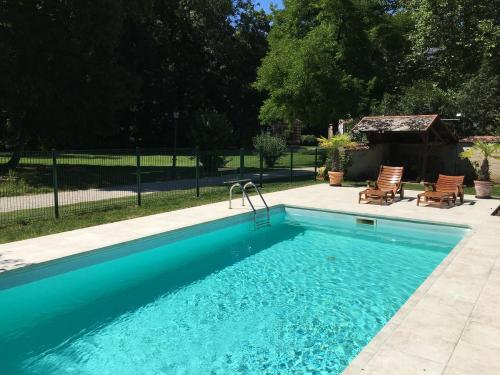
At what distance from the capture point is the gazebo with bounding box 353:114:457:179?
17172 mm

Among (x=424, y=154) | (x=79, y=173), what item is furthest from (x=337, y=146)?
(x=79, y=173)

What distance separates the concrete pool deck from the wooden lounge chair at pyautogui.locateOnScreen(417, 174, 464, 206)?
0.45 metres

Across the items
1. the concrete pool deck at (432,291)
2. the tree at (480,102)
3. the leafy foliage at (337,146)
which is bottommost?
the concrete pool deck at (432,291)

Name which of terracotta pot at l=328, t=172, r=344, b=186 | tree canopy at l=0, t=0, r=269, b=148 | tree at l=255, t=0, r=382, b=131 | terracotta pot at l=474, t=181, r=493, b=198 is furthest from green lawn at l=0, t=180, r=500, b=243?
tree at l=255, t=0, r=382, b=131

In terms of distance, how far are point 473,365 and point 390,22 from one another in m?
28.7

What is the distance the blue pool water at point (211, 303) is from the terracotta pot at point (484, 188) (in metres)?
5.15

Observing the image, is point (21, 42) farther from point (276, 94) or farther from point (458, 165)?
point (458, 165)

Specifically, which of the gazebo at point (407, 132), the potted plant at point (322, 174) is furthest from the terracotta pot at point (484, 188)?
the potted plant at point (322, 174)

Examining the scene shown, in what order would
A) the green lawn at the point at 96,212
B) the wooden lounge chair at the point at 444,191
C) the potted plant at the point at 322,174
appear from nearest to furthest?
the green lawn at the point at 96,212
the wooden lounge chair at the point at 444,191
the potted plant at the point at 322,174

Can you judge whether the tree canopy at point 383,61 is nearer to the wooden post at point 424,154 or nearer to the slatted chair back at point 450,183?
the wooden post at point 424,154

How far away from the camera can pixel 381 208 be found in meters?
12.5

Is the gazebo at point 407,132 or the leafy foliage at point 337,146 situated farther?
the leafy foliage at point 337,146

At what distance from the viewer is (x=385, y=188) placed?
14562 millimetres

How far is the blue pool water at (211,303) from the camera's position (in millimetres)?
4969
